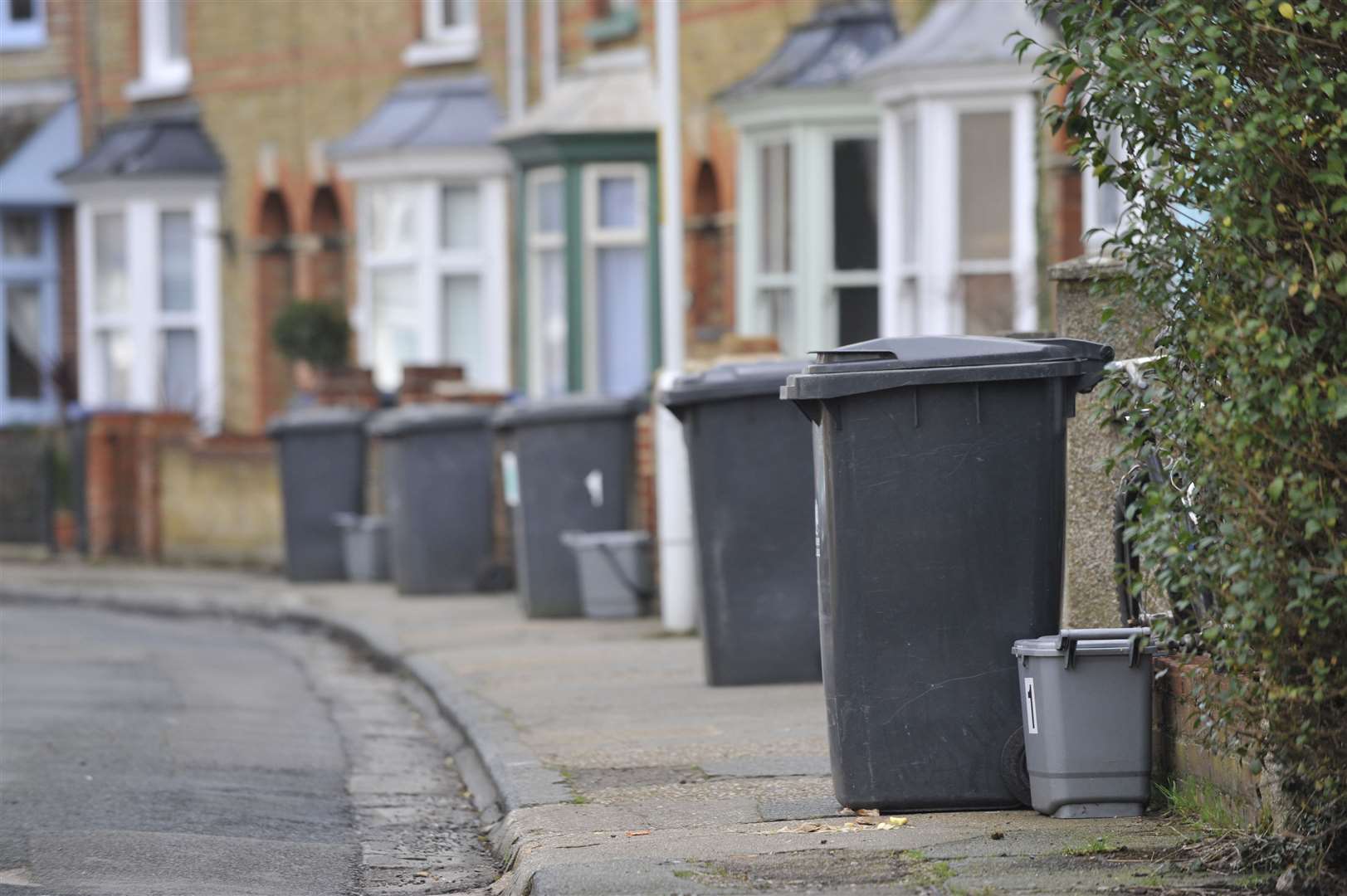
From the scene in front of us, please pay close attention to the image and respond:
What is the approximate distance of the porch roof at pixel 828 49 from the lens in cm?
1644

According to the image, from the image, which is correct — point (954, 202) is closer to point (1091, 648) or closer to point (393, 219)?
point (393, 219)

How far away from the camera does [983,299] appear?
1504cm

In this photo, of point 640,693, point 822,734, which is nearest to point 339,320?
point 640,693

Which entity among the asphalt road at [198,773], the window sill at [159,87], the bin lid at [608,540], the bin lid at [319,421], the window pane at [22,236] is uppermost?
the window sill at [159,87]

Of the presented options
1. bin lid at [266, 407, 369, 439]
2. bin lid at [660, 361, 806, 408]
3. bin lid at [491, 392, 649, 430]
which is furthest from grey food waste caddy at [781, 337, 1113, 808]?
bin lid at [266, 407, 369, 439]

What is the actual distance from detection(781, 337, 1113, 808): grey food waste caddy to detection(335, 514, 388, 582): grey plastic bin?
11.1 meters

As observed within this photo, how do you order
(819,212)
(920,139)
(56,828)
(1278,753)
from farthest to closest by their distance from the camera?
(819,212)
(920,139)
(56,828)
(1278,753)

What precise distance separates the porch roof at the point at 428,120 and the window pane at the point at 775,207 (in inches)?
170

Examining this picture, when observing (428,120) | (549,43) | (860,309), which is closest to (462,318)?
(428,120)

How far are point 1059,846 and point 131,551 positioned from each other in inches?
647

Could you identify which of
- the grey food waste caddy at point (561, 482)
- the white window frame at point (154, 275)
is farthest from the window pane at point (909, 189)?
the white window frame at point (154, 275)

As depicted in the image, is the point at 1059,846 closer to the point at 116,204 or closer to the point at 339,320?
the point at 339,320

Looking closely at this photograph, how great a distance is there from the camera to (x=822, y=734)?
8.28 meters

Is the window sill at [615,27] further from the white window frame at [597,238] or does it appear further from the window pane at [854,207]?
the window pane at [854,207]
